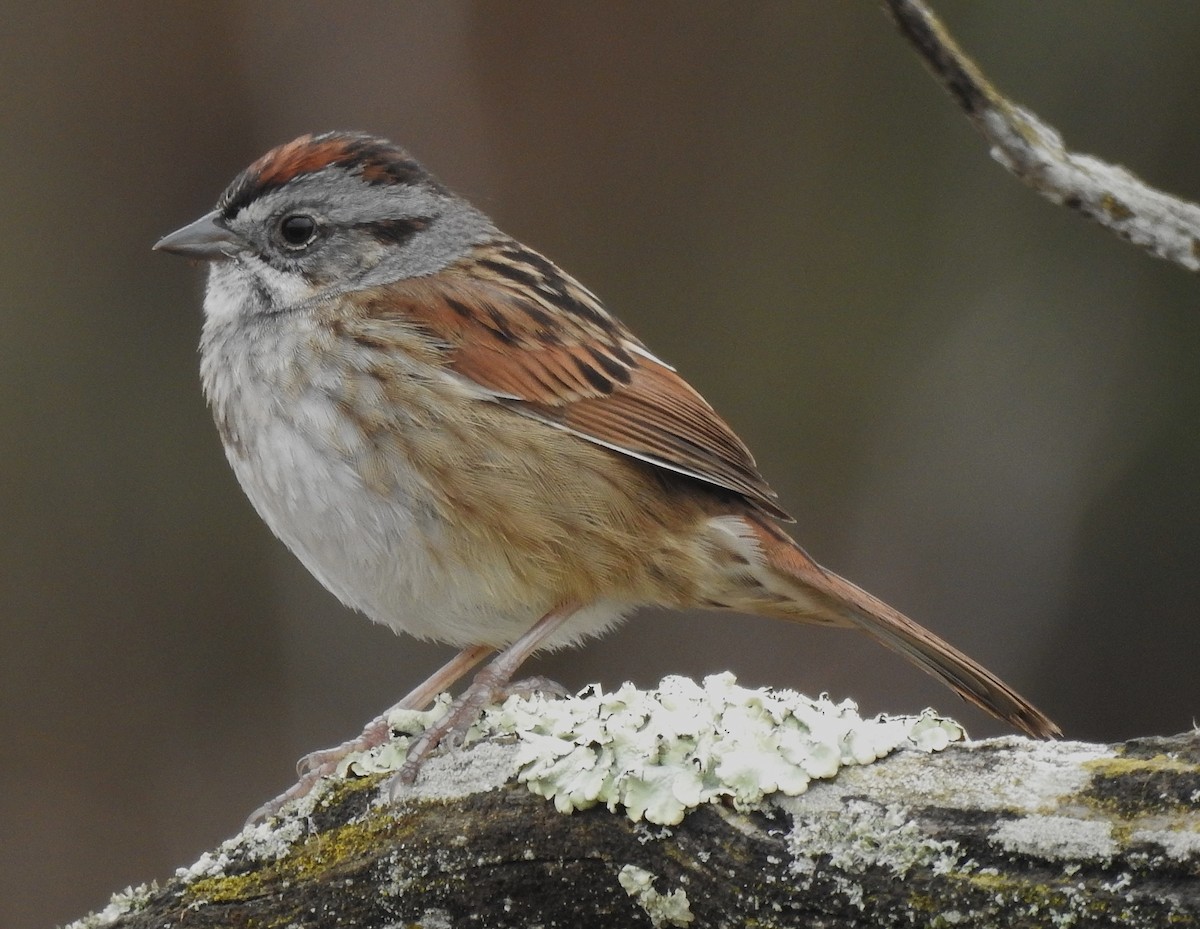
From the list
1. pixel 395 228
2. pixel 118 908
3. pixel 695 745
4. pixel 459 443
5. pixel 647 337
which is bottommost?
pixel 118 908

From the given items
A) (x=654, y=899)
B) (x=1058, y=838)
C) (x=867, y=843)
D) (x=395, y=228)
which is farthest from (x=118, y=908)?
(x=395, y=228)

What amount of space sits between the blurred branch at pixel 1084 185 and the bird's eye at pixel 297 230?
1.85 meters

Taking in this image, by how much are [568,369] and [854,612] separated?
91 cm

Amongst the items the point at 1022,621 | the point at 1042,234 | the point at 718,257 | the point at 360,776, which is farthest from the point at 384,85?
the point at 360,776

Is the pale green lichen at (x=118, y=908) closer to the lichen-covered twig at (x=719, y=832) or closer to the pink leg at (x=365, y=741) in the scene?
the lichen-covered twig at (x=719, y=832)

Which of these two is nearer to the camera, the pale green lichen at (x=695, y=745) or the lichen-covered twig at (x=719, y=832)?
the lichen-covered twig at (x=719, y=832)

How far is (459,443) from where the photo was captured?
3383 millimetres

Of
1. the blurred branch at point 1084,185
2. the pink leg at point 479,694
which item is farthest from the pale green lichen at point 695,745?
the blurred branch at point 1084,185

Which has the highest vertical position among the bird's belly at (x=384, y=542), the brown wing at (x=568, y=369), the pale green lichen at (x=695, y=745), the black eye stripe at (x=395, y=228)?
the black eye stripe at (x=395, y=228)

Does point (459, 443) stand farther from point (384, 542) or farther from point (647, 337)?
point (647, 337)

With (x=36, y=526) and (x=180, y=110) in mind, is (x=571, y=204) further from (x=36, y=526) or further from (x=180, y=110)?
(x=36, y=526)

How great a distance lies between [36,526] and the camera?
6395 mm

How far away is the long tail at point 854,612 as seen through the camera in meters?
3.50

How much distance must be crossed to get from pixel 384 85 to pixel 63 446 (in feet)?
6.72
